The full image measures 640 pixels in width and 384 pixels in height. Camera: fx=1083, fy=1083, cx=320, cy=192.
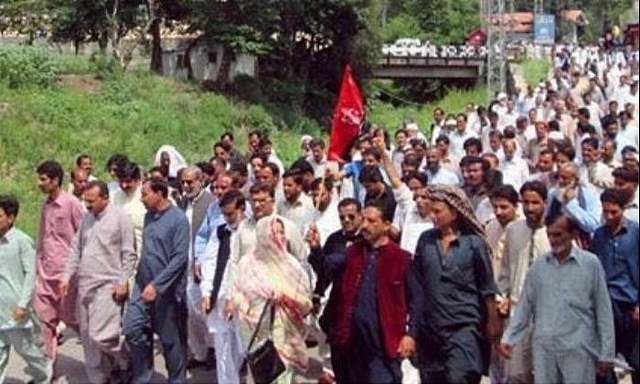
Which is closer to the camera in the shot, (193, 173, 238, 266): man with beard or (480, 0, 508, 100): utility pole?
(193, 173, 238, 266): man with beard

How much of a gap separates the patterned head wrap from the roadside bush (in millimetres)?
18463

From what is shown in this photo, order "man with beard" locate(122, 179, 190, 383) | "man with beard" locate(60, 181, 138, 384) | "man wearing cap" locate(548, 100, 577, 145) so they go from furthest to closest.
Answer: "man wearing cap" locate(548, 100, 577, 145) → "man with beard" locate(60, 181, 138, 384) → "man with beard" locate(122, 179, 190, 383)

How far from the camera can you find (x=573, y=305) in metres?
5.08

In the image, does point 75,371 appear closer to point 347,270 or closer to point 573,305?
point 347,270

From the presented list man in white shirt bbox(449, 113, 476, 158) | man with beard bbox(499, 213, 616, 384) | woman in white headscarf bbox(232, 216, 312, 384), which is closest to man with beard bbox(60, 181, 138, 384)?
woman in white headscarf bbox(232, 216, 312, 384)

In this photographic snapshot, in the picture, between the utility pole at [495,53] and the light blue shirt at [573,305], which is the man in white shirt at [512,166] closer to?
the light blue shirt at [573,305]

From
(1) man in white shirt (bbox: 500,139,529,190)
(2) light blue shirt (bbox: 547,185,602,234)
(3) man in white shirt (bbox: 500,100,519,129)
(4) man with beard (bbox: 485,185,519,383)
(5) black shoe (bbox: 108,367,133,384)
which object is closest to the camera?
(4) man with beard (bbox: 485,185,519,383)

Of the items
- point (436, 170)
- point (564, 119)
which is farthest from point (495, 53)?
point (436, 170)

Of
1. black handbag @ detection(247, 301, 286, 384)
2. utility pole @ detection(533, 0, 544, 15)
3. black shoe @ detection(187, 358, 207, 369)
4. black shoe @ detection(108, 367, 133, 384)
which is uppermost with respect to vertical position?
utility pole @ detection(533, 0, 544, 15)

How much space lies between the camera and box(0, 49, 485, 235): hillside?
62.2ft

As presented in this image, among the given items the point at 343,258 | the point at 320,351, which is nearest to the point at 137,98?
the point at 320,351

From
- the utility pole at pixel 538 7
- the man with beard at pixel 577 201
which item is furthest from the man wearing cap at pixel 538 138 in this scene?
the utility pole at pixel 538 7

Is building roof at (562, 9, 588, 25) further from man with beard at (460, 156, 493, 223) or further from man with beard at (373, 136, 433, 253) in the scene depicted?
man with beard at (460, 156, 493, 223)

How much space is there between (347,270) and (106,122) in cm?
1801
